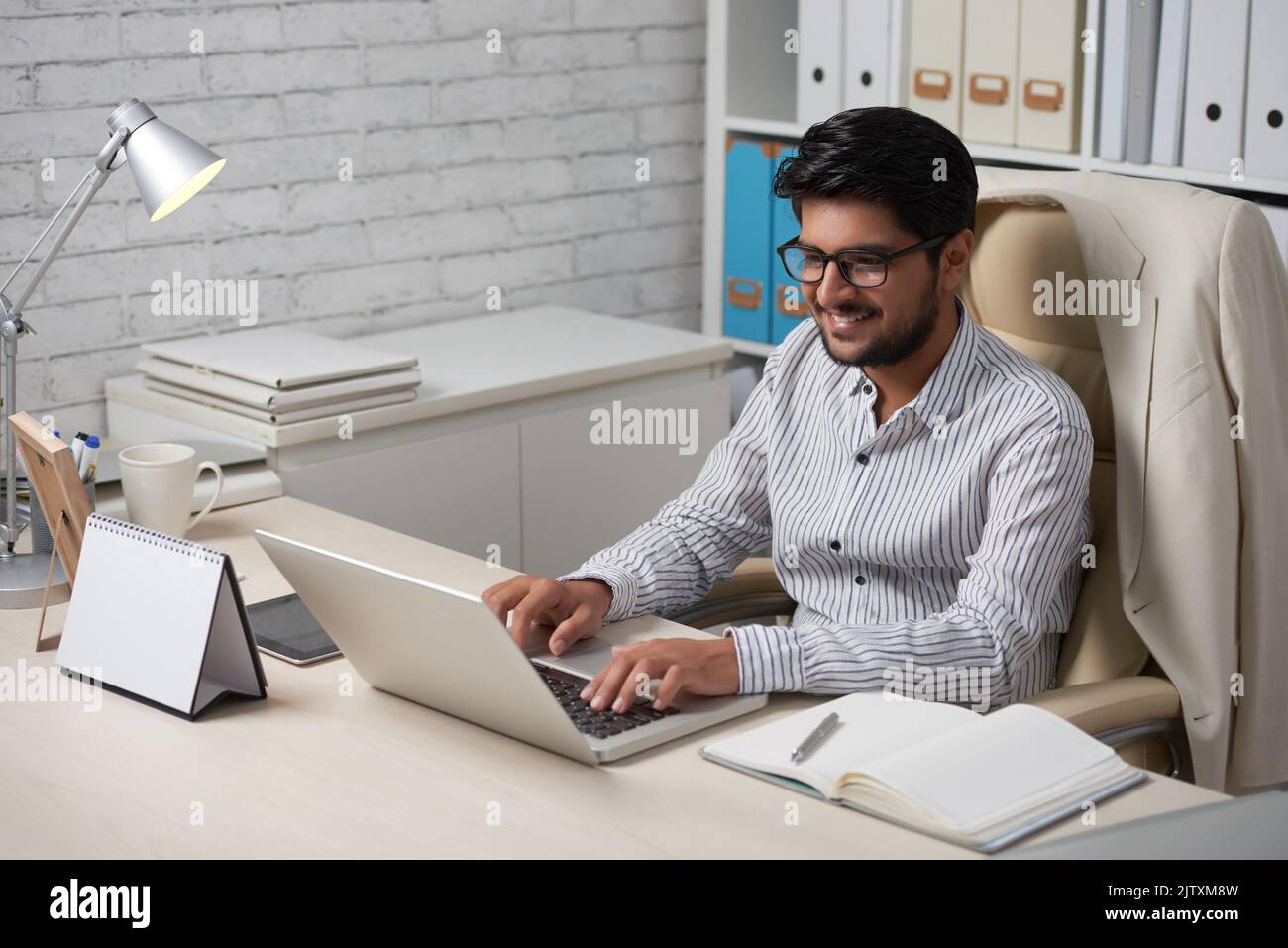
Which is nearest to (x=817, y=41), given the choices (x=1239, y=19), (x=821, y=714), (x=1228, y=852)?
(x=1239, y=19)

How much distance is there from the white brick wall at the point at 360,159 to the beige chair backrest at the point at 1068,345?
4.27ft

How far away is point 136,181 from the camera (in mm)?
1913

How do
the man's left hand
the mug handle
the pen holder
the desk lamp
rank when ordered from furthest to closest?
the mug handle → the pen holder → the desk lamp → the man's left hand

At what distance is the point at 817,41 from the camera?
3.08 meters

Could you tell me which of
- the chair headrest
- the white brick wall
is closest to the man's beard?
the chair headrest

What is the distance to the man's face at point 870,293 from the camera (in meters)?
1.81

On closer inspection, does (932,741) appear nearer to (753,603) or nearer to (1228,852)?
(1228,852)

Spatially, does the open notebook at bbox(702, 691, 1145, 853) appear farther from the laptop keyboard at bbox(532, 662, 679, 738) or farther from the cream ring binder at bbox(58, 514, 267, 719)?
the cream ring binder at bbox(58, 514, 267, 719)

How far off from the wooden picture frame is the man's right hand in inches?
18.6

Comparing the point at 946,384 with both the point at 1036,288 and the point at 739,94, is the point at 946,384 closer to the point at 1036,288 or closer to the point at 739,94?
the point at 1036,288

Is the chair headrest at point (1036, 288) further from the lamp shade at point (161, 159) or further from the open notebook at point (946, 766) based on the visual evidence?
the lamp shade at point (161, 159)

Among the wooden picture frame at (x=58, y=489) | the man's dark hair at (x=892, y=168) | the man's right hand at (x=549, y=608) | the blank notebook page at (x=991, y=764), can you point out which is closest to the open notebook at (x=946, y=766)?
the blank notebook page at (x=991, y=764)

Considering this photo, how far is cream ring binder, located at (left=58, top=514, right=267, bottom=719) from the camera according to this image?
1.57m

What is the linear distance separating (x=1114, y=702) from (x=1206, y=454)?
30 centimetres
